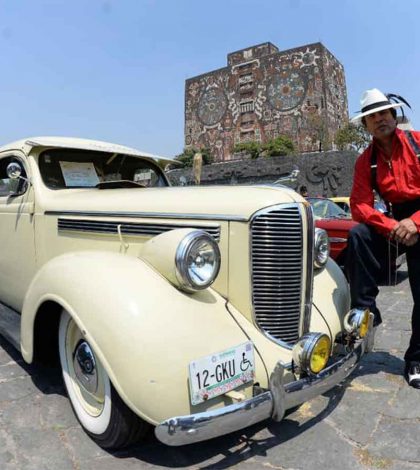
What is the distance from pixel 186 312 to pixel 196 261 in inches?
11.7

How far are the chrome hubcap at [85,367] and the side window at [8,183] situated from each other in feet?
6.18

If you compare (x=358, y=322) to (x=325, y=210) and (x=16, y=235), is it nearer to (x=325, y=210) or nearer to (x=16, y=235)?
(x=16, y=235)

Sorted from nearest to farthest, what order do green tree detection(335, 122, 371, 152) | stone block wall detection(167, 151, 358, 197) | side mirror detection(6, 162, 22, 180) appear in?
side mirror detection(6, 162, 22, 180)
stone block wall detection(167, 151, 358, 197)
green tree detection(335, 122, 371, 152)

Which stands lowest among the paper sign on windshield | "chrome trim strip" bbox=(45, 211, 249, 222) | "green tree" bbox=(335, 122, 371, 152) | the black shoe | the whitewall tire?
the black shoe

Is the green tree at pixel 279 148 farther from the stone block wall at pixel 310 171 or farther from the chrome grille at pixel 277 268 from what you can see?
the chrome grille at pixel 277 268

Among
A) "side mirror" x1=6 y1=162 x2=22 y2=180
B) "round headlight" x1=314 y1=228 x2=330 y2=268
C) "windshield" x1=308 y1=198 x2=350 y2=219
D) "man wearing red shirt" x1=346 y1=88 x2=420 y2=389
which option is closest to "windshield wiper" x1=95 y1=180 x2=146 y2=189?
"side mirror" x1=6 y1=162 x2=22 y2=180

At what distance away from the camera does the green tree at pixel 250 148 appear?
4741 cm

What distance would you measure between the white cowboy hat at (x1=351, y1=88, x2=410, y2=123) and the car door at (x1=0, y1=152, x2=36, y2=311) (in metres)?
2.74

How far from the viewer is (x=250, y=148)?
49.2 metres

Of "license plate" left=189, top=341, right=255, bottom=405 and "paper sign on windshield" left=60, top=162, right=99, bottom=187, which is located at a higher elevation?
"paper sign on windshield" left=60, top=162, right=99, bottom=187

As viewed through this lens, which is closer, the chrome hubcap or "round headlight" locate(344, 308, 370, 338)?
the chrome hubcap

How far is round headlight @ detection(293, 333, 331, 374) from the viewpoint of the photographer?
7.75 ft

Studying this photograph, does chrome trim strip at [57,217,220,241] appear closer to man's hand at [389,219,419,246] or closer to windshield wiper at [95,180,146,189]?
windshield wiper at [95,180,146,189]

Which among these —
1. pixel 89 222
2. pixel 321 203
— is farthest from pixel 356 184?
pixel 321 203
